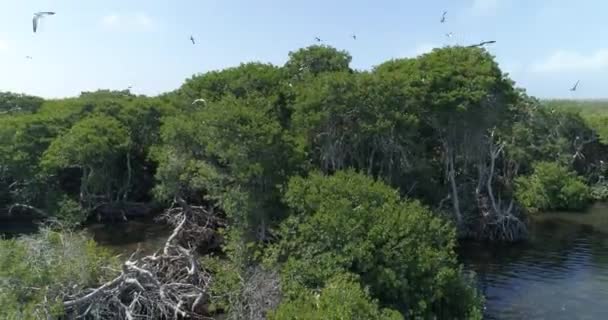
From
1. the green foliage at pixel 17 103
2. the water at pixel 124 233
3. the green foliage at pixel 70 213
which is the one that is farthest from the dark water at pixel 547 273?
the green foliage at pixel 17 103

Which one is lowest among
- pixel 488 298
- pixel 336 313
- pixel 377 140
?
pixel 488 298

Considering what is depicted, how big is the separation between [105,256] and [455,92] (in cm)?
2074

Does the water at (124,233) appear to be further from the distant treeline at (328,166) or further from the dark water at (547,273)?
the dark water at (547,273)

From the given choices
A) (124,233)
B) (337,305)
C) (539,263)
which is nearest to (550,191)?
(539,263)

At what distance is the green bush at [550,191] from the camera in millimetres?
49906

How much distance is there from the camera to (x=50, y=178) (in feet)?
137

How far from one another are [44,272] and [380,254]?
11332 mm

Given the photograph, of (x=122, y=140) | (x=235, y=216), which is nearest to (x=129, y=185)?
(x=122, y=140)

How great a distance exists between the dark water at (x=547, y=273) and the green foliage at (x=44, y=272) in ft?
51.3

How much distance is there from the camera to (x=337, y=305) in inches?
677

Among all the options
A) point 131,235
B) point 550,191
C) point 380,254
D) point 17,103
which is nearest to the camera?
point 380,254

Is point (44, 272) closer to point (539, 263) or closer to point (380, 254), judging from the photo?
point (380, 254)

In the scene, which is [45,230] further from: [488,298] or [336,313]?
[488,298]

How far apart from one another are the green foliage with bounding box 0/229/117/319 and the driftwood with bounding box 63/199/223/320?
0.66m
